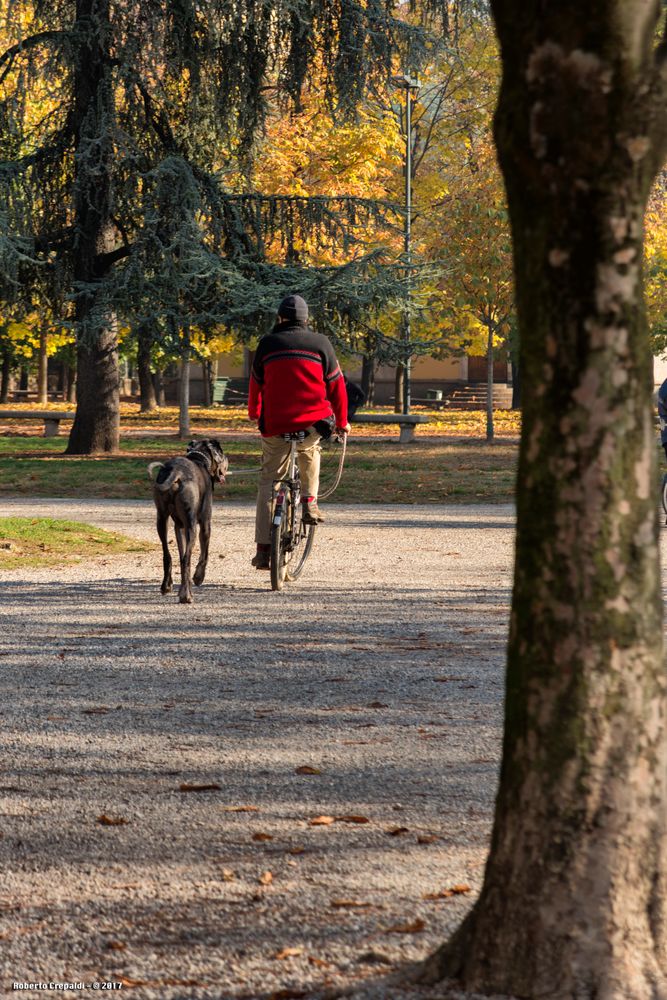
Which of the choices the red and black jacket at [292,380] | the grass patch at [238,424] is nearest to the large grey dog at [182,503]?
the red and black jacket at [292,380]

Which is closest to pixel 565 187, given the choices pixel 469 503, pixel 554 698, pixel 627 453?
pixel 627 453

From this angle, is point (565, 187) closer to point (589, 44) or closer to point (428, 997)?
point (589, 44)

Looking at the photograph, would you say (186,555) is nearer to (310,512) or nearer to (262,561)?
(262,561)

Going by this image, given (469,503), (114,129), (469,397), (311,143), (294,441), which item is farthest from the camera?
(469,397)

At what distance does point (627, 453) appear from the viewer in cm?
330

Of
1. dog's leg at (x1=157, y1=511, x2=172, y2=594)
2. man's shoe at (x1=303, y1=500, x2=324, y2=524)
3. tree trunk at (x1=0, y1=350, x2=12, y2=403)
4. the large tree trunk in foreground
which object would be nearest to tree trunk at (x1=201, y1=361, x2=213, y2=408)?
tree trunk at (x1=0, y1=350, x2=12, y2=403)

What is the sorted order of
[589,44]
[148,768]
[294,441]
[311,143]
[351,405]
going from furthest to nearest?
[311,143], [351,405], [294,441], [148,768], [589,44]

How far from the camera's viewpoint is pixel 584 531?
330 cm

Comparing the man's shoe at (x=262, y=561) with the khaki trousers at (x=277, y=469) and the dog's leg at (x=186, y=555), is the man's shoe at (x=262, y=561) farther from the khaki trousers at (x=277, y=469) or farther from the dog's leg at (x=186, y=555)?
the dog's leg at (x=186, y=555)

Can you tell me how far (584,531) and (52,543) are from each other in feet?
38.4

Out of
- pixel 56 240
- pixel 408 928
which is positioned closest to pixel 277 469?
pixel 408 928

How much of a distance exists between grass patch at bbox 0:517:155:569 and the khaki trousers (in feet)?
9.10

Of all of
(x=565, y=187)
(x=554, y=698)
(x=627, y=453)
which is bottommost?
(x=554, y=698)

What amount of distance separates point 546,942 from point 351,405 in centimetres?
925
